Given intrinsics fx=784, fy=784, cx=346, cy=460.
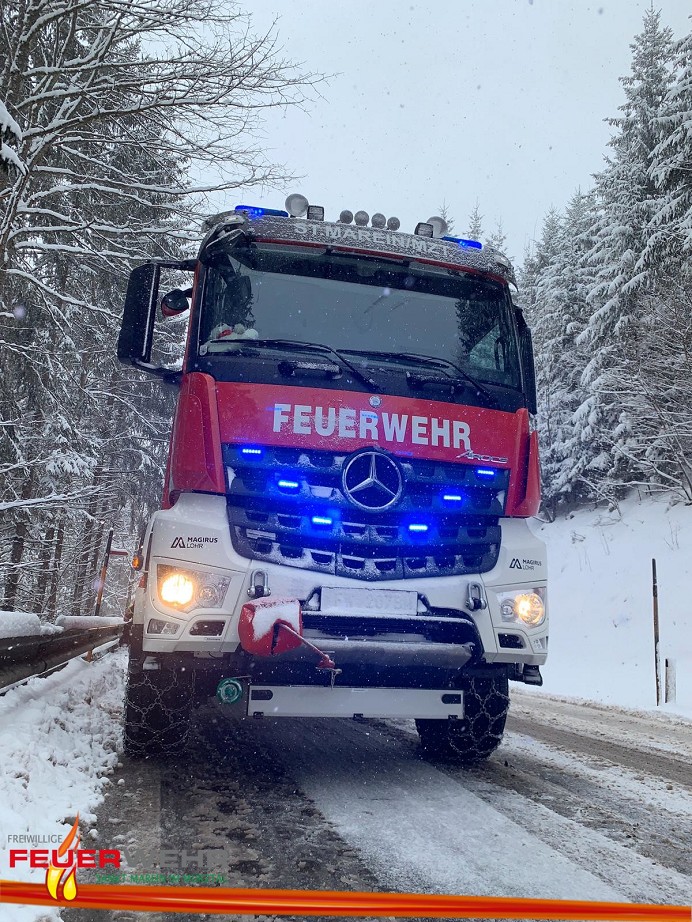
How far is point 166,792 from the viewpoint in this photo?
3965mm

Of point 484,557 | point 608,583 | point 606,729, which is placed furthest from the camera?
point 608,583

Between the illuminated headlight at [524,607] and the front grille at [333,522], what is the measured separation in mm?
223

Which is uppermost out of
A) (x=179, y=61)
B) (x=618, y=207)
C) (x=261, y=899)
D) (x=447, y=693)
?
(x=618, y=207)

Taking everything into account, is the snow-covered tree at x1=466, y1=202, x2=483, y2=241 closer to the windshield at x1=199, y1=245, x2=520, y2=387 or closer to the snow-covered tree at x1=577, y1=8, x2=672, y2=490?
the snow-covered tree at x1=577, y1=8, x2=672, y2=490

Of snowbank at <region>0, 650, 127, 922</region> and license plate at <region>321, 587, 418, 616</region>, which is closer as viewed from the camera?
snowbank at <region>0, 650, 127, 922</region>

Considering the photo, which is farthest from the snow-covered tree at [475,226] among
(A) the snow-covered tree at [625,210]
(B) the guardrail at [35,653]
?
(B) the guardrail at [35,653]

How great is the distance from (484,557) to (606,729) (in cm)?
346

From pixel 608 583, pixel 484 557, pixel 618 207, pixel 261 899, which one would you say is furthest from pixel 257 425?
pixel 618 207

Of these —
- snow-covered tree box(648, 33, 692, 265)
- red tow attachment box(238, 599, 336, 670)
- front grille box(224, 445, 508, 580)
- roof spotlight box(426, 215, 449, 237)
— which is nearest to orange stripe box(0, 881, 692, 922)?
red tow attachment box(238, 599, 336, 670)

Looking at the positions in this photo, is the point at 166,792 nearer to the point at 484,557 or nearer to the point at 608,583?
the point at 484,557

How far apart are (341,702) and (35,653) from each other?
3.86 meters

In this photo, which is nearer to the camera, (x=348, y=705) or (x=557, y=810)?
(x=557, y=810)

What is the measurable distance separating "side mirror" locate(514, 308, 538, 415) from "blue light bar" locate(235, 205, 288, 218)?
176 cm

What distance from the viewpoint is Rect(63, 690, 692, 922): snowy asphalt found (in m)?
2.86
